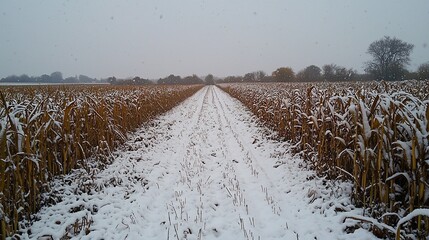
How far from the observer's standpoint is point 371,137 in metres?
4.09

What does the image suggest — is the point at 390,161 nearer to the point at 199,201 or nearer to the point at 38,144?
the point at 199,201

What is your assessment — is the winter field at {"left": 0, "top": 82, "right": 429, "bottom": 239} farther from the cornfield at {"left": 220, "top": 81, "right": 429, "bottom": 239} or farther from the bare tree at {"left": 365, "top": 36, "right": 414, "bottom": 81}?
the bare tree at {"left": 365, "top": 36, "right": 414, "bottom": 81}

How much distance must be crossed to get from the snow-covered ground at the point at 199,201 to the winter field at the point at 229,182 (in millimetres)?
21

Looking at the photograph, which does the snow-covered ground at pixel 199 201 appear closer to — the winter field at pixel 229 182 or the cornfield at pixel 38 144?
the winter field at pixel 229 182

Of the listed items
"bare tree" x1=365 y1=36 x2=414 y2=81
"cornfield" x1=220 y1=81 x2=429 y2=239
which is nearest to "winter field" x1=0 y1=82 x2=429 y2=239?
"cornfield" x1=220 y1=81 x2=429 y2=239

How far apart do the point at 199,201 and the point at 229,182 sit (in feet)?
3.54

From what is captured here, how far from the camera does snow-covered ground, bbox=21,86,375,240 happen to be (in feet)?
12.4

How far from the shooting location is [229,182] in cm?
568

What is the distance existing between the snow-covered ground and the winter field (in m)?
0.02

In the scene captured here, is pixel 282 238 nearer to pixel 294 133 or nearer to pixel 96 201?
pixel 96 201

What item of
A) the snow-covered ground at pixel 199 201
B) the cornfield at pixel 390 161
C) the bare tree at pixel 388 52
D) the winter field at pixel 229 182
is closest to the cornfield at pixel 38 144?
the winter field at pixel 229 182

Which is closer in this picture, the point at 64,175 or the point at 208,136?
the point at 64,175

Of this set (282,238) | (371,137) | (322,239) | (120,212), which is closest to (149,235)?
(120,212)

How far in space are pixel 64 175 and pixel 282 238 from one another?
443 cm
